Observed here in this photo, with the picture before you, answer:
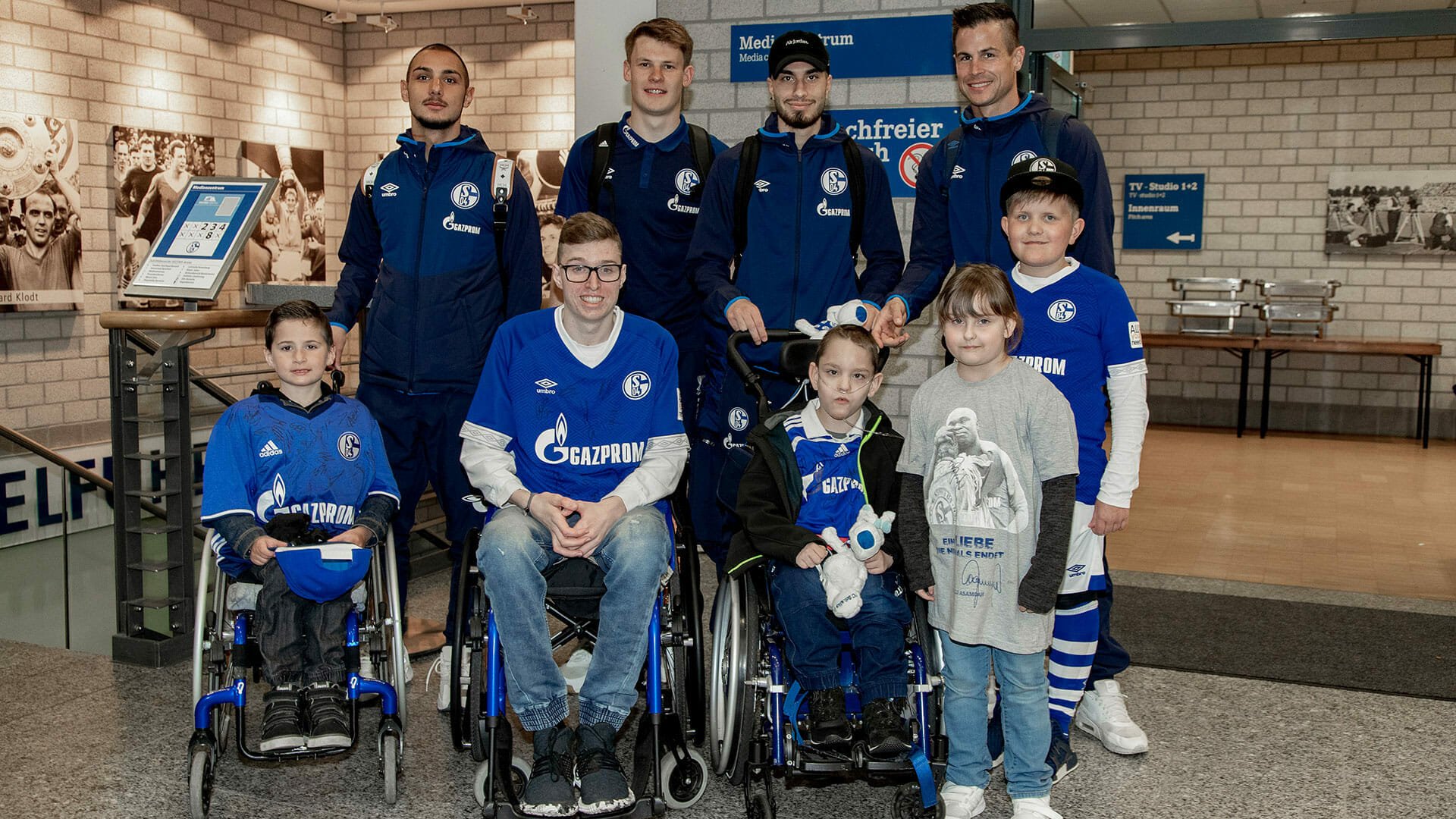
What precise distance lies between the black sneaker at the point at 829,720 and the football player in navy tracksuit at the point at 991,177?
89cm

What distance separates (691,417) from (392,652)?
132 centimetres

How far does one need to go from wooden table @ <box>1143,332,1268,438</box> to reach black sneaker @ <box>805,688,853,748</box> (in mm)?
8727

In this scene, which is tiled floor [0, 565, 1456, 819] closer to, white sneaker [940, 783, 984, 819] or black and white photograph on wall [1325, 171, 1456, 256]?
white sneaker [940, 783, 984, 819]

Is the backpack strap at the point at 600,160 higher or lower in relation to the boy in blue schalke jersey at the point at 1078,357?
higher

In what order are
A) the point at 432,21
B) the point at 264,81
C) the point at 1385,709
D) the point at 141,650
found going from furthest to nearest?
the point at 432,21, the point at 264,81, the point at 141,650, the point at 1385,709

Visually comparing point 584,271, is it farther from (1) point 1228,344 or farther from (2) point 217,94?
(1) point 1228,344

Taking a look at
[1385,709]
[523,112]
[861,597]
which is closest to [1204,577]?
[1385,709]

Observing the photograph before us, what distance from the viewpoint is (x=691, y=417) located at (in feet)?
12.2

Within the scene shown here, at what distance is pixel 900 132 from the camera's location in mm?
4914

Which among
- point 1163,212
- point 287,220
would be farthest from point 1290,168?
point 287,220

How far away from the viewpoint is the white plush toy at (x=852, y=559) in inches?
93.3

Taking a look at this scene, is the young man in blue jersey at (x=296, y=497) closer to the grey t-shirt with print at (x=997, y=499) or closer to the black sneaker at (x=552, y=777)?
the black sneaker at (x=552, y=777)

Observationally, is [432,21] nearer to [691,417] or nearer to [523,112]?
[523,112]

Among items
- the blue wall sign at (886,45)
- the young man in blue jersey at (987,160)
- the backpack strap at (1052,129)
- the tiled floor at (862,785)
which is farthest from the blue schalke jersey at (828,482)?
the blue wall sign at (886,45)
